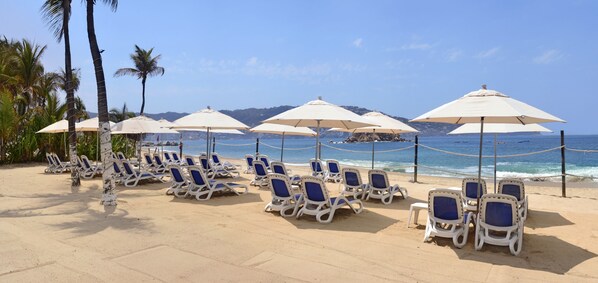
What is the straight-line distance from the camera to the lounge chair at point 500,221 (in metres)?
4.65

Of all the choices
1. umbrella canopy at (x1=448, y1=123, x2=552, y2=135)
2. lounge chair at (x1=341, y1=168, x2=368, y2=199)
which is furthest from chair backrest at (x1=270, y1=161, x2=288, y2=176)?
umbrella canopy at (x1=448, y1=123, x2=552, y2=135)

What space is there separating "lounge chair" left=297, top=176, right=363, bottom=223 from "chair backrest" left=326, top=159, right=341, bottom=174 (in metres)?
4.57

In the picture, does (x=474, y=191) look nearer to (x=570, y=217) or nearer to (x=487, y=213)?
(x=570, y=217)

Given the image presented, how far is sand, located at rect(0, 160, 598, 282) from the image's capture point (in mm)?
3738

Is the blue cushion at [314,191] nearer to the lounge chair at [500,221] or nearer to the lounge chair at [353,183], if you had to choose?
the lounge chair at [353,183]

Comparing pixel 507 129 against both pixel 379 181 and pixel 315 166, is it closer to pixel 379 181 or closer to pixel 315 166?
pixel 379 181

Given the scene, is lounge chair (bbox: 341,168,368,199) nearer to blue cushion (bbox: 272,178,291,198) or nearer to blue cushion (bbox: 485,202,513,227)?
blue cushion (bbox: 272,178,291,198)

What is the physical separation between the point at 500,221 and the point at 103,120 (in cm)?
676

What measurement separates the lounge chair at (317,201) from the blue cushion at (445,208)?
1679 mm

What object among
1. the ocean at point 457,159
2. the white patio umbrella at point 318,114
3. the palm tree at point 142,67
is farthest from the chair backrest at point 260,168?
the palm tree at point 142,67

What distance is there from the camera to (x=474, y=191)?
23.4 feet

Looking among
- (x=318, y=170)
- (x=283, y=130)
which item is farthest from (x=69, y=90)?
(x=318, y=170)

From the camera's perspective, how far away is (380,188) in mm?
8156

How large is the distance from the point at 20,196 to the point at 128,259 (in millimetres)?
5686
